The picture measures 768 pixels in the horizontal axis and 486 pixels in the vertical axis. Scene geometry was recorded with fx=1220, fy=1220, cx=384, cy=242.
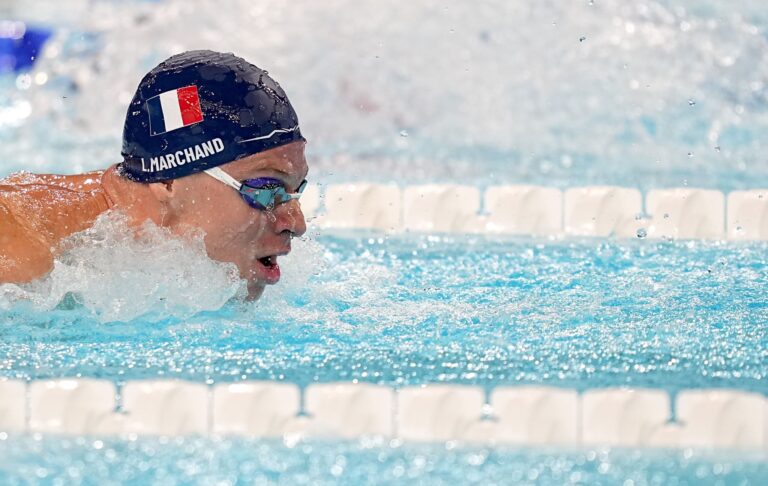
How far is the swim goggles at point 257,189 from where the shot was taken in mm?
2527

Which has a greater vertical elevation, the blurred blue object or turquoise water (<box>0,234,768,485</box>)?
the blurred blue object

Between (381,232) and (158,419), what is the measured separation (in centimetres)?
168

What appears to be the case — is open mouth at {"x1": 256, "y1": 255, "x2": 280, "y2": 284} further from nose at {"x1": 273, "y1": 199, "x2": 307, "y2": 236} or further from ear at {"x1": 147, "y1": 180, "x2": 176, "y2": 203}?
ear at {"x1": 147, "y1": 180, "x2": 176, "y2": 203}

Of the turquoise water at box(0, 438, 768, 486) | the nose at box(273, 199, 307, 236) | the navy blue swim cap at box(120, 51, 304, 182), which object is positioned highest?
the navy blue swim cap at box(120, 51, 304, 182)

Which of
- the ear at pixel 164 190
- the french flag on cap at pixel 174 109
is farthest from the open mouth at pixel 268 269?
the french flag on cap at pixel 174 109

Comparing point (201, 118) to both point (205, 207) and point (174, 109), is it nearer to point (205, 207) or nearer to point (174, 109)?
point (174, 109)

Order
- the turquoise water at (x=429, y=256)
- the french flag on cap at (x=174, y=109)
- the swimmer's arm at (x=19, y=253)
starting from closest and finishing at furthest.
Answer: the turquoise water at (x=429, y=256), the swimmer's arm at (x=19, y=253), the french flag on cap at (x=174, y=109)

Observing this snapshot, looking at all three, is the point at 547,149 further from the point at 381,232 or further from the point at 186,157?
the point at 186,157

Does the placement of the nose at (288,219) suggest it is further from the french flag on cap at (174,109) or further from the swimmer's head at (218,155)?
the french flag on cap at (174,109)

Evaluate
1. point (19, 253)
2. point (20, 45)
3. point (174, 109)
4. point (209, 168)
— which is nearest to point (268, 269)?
point (209, 168)

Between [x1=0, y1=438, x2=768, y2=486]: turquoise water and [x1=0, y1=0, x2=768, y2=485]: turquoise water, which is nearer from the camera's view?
[x1=0, y1=438, x2=768, y2=486]: turquoise water

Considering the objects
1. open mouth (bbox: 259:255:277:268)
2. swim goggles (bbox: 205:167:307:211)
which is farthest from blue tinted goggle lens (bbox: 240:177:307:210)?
open mouth (bbox: 259:255:277:268)

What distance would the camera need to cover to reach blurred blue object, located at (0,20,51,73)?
554 centimetres

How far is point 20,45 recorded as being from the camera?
221 inches
